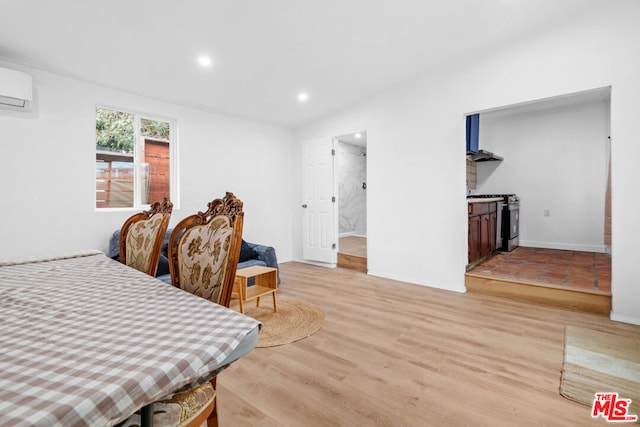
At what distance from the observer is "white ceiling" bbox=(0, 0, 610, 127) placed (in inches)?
95.5

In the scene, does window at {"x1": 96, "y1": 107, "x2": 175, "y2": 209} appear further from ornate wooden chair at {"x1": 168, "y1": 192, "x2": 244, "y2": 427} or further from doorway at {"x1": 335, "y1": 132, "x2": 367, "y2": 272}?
doorway at {"x1": 335, "y1": 132, "x2": 367, "y2": 272}

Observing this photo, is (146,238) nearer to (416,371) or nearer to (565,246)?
(416,371)

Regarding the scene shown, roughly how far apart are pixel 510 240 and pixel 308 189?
349 cm

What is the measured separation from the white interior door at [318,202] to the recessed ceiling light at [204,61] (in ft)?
7.02

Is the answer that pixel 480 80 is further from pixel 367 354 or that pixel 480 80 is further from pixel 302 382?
pixel 302 382

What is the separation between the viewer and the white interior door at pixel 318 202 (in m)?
4.85

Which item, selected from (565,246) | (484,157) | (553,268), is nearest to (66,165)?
(553,268)

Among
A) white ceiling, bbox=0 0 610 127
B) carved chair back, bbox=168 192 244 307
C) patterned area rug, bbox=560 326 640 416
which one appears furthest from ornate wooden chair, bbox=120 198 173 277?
patterned area rug, bbox=560 326 640 416

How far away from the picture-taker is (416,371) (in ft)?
6.31

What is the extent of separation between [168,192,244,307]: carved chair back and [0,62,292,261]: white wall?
257 centimetres

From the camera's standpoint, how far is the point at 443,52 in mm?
3381

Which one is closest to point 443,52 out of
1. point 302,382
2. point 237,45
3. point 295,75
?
point 295,75

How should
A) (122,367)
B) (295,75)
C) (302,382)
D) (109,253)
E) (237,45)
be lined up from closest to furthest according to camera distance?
(122,367)
(302,382)
(237,45)
(109,253)
(295,75)

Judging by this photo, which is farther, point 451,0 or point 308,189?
point 308,189
